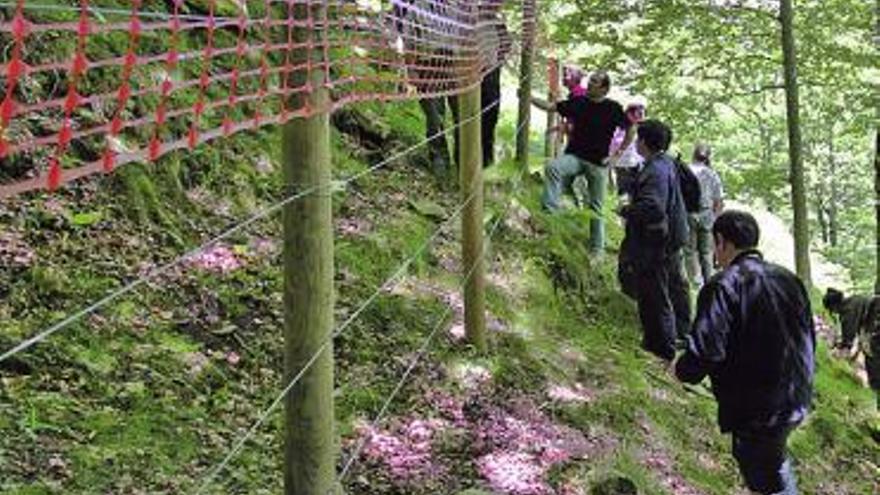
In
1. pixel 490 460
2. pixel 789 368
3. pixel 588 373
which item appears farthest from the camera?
pixel 588 373

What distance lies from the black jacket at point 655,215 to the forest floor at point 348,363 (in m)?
1.01

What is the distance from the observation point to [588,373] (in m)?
7.60

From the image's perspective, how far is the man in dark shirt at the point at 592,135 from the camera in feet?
29.2

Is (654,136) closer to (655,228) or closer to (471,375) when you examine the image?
(655,228)

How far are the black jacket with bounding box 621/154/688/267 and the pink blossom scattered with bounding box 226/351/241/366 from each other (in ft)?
11.0

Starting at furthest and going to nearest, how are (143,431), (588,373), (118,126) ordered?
1. (588,373)
2. (143,431)
3. (118,126)

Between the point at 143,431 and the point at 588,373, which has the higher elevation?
the point at 143,431

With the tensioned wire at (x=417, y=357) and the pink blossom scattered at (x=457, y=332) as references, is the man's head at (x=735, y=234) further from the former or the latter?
the pink blossom scattered at (x=457, y=332)

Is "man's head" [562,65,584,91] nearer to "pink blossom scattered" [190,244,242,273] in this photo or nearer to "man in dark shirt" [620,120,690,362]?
"man in dark shirt" [620,120,690,362]

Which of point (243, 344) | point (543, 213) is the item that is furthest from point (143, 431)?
point (543, 213)

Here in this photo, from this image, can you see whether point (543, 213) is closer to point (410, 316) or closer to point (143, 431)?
point (410, 316)

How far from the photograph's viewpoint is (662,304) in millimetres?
7996

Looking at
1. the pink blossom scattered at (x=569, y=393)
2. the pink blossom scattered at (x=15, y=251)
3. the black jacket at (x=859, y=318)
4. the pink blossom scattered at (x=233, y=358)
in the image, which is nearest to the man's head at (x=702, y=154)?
the black jacket at (x=859, y=318)

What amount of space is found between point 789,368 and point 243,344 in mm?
2968
